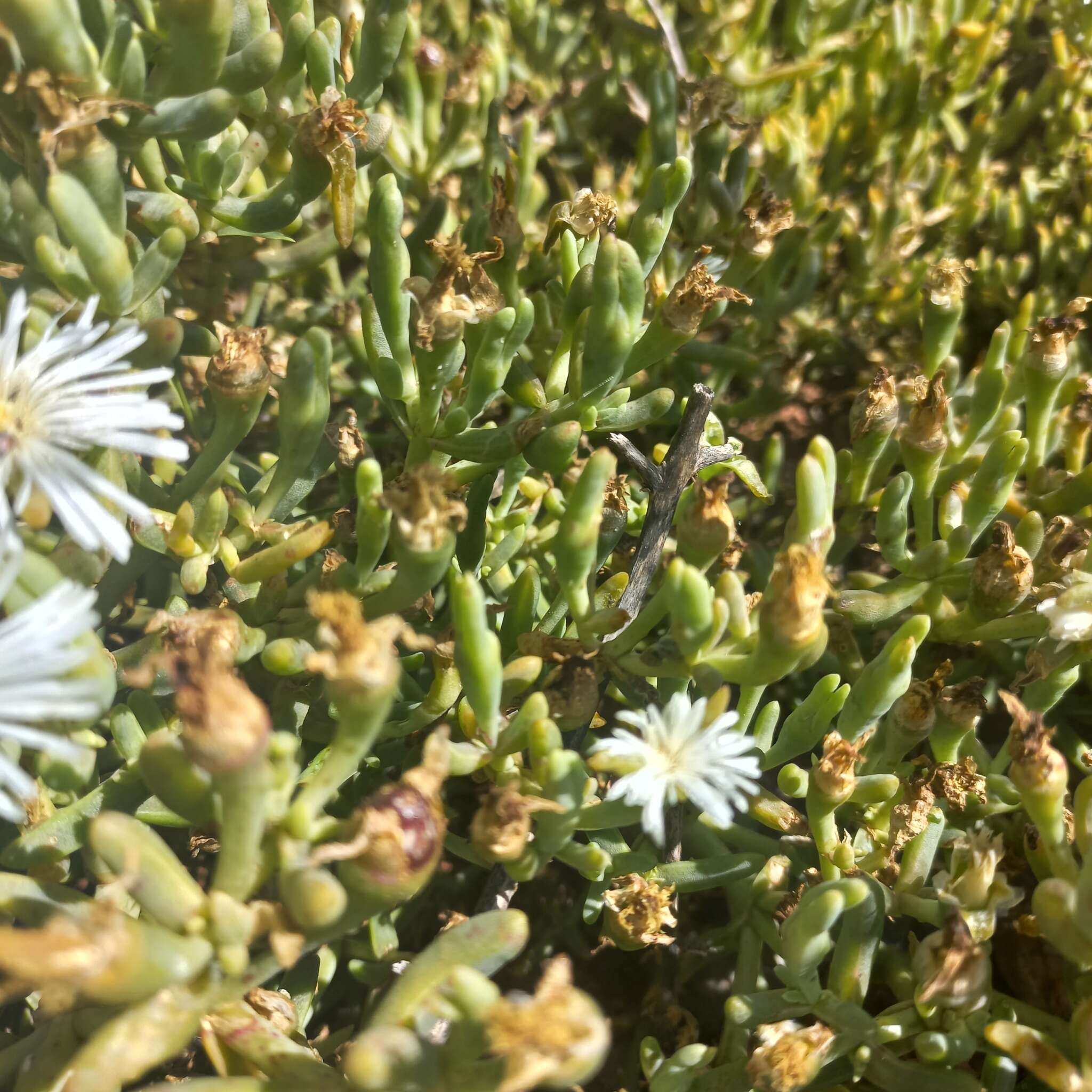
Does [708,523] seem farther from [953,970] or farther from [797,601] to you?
[953,970]

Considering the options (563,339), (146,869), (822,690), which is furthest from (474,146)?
(146,869)

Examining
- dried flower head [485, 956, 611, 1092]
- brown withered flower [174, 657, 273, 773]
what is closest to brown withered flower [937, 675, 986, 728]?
dried flower head [485, 956, 611, 1092]

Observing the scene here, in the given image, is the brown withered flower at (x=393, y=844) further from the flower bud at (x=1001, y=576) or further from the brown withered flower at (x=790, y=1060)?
the flower bud at (x=1001, y=576)

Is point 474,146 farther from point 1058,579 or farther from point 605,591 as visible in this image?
point 1058,579

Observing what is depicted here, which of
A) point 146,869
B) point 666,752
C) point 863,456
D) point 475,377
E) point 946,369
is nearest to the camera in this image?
point 146,869

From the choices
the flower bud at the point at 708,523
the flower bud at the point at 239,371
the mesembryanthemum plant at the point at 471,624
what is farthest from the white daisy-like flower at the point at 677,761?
the flower bud at the point at 239,371
